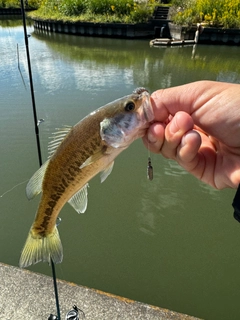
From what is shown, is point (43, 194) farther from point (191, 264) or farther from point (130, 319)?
point (191, 264)

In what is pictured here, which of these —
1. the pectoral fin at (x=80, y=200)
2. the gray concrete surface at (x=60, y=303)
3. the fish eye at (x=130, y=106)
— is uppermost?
the fish eye at (x=130, y=106)

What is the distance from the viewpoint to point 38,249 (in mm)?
1974

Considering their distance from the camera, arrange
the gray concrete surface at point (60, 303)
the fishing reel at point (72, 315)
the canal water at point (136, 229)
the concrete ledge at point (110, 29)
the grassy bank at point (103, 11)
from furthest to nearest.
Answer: the grassy bank at point (103, 11) → the concrete ledge at point (110, 29) → the canal water at point (136, 229) → the gray concrete surface at point (60, 303) → the fishing reel at point (72, 315)

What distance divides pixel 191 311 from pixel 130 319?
3.93 feet

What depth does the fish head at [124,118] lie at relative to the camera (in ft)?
5.66

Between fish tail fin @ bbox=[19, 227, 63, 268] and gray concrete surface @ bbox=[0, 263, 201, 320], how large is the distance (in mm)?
958

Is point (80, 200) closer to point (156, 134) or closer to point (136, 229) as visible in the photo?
point (156, 134)

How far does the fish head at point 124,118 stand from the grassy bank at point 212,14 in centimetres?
1955

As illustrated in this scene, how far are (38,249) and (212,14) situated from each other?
20.7 meters

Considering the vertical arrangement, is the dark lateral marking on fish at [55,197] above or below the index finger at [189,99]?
below

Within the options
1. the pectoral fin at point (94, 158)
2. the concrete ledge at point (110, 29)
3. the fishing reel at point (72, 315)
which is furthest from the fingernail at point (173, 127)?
the concrete ledge at point (110, 29)

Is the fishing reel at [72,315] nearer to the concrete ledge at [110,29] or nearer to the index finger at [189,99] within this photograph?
the index finger at [189,99]

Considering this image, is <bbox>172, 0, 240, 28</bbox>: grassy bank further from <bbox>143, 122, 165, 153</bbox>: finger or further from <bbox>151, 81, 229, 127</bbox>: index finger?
<bbox>143, 122, 165, 153</bbox>: finger

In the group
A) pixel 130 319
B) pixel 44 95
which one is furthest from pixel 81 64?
pixel 130 319
